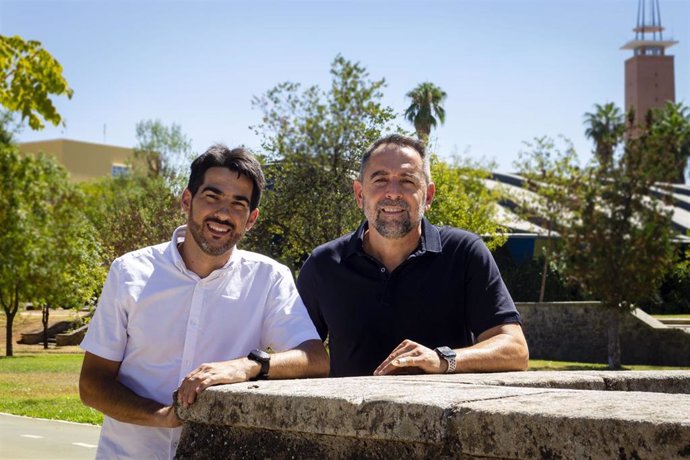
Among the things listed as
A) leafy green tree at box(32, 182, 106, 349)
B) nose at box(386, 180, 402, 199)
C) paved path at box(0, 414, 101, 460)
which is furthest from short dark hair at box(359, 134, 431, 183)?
leafy green tree at box(32, 182, 106, 349)

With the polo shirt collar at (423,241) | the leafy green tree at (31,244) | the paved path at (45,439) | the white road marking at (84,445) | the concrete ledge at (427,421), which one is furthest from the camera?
the leafy green tree at (31,244)

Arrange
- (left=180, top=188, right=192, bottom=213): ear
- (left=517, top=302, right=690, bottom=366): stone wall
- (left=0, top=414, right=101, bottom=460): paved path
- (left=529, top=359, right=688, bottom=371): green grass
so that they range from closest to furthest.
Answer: (left=180, top=188, right=192, bottom=213): ear
(left=0, top=414, right=101, bottom=460): paved path
(left=529, top=359, right=688, bottom=371): green grass
(left=517, top=302, right=690, bottom=366): stone wall

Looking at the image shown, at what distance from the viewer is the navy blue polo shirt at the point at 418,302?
4129 mm

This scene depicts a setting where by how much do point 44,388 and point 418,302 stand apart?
55.2 feet

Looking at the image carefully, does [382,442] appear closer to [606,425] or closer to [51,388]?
[606,425]

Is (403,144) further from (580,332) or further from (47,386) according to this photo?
(580,332)

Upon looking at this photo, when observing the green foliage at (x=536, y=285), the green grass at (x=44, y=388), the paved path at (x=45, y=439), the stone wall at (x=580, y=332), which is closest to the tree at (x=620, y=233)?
the stone wall at (x=580, y=332)

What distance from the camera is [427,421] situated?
2.29 metres

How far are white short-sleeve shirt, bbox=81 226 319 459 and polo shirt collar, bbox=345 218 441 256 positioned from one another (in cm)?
85

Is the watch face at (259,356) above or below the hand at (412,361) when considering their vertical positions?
above

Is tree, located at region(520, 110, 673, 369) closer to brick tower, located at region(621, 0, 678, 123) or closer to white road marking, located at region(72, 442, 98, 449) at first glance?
white road marking, located at region(72, 442, 98, 449)

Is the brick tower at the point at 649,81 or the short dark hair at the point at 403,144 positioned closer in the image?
the short dark hair at the point at 403,144

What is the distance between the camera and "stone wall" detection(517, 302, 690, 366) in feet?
93.3

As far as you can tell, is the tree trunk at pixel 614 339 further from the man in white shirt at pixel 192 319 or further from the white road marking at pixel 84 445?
the man in white shirt at pixel 192 319
